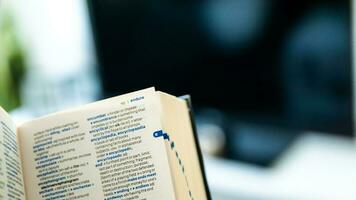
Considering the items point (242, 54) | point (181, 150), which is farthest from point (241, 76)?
point (181, 150)

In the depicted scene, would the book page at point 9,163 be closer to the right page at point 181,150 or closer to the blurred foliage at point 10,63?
the right page at point 181,150

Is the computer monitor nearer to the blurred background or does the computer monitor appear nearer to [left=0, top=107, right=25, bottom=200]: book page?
the blurred background

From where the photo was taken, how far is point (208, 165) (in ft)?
5.69

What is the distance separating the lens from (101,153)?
42 centimetres

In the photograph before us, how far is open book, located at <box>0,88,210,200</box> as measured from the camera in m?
0.41

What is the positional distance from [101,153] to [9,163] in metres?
0.08

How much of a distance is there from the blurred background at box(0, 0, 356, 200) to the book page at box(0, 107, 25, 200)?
120cm

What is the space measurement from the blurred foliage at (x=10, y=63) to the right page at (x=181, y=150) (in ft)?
6.00

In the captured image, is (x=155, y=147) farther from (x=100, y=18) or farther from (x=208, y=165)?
(x=100, y=18)

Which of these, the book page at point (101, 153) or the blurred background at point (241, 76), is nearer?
the book page at point (101, 153)

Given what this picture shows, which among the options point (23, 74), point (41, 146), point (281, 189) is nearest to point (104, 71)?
point (23, 74)

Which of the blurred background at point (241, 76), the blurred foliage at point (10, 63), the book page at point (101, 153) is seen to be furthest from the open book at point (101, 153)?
the blurred foliage at point (10, 63)

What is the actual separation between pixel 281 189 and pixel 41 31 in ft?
4.51

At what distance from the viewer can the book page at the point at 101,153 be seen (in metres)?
0.41
